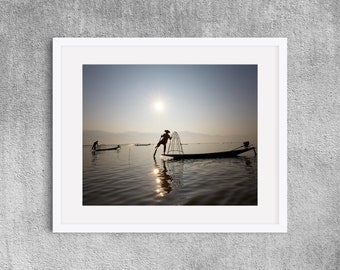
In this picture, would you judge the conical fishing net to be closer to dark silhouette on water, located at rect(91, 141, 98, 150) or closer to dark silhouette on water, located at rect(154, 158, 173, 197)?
dark silhouette on water, located at rect(154, 158, 173, 197)

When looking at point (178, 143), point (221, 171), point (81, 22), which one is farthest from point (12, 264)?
point (81, 22)

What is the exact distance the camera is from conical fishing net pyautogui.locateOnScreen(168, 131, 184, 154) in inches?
70.1

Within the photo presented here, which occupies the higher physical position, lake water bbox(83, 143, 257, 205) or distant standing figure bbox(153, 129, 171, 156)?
distant standing figure bbox(153, 129, 171, 156)

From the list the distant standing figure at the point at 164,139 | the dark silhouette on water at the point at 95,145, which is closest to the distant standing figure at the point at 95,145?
the dark silhouette on water at the point at 95,145

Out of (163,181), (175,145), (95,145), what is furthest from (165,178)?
(95,145)

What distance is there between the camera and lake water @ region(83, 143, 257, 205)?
5.87ft

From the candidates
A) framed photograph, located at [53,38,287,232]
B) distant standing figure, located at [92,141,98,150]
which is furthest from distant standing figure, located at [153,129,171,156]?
distant standing figure, located at [92,141,98,150]

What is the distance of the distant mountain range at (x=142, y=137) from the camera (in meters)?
1.80

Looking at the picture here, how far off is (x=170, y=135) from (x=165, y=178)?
25cm

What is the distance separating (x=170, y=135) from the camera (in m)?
1.80

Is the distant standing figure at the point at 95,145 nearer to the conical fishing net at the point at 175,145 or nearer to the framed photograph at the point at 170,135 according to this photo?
the framed photograph at the point at 170,135

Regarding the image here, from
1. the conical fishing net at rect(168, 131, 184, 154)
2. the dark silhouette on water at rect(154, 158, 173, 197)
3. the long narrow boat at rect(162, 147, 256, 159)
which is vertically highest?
the conical fishing net at rect(168, 131, 184, 154)

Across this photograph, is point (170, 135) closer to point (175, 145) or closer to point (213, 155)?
point (175, 145)

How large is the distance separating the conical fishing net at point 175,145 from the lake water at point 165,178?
0.04 meters
